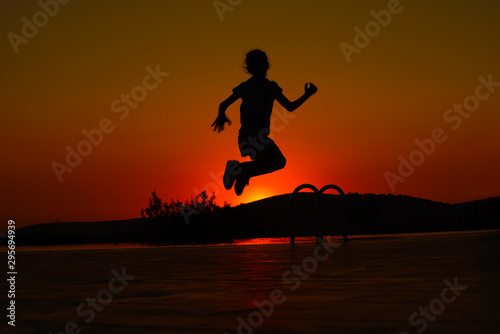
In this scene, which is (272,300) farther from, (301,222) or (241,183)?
(301,222)

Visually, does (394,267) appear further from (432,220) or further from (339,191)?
(432,220)

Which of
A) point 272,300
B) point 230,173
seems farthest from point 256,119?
point 272,300

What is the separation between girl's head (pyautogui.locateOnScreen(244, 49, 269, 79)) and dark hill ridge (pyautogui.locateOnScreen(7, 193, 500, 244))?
1945cm

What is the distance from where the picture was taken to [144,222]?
107 ft

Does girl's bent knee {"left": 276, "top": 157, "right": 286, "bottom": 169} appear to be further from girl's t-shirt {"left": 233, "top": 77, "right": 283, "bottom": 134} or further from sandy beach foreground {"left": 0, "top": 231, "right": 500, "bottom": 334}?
sandy beach foreground {"left": 0, "top": 231, "right": 500, "bottom": 334}

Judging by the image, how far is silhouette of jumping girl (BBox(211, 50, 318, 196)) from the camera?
309 inches

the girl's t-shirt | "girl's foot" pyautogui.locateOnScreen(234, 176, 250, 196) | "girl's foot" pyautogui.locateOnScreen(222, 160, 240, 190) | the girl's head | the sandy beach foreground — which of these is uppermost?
the girl's head

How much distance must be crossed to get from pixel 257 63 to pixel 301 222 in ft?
149

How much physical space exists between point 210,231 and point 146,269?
25.7 meters

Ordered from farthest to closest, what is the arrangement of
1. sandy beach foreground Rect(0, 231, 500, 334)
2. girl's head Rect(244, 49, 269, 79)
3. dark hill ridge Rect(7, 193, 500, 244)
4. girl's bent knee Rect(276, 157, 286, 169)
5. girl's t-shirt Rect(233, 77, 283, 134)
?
dark hill ridge Rect(7, 193, 500, 244), girl's head Rect(244, 49, 269, 79), girl's bent knee Rect(276, 157, 286, 169), girl's t-shirt Rect(233, 77, 283, 134), sandy beach foreground Rect(0, 231, 500, 334)

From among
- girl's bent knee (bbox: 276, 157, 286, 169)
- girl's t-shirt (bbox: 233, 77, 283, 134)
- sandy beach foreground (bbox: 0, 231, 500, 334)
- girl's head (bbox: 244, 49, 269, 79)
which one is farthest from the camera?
girl's head (bbox: 244, 49, 269, 79)

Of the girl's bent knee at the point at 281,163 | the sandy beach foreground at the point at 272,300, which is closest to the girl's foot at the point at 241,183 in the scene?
the girl's bent knee at the point at 281,163

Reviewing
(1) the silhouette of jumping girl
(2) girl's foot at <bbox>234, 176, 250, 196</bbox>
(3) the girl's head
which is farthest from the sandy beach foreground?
(3) the girl's head

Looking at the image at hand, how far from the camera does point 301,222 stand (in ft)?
174
